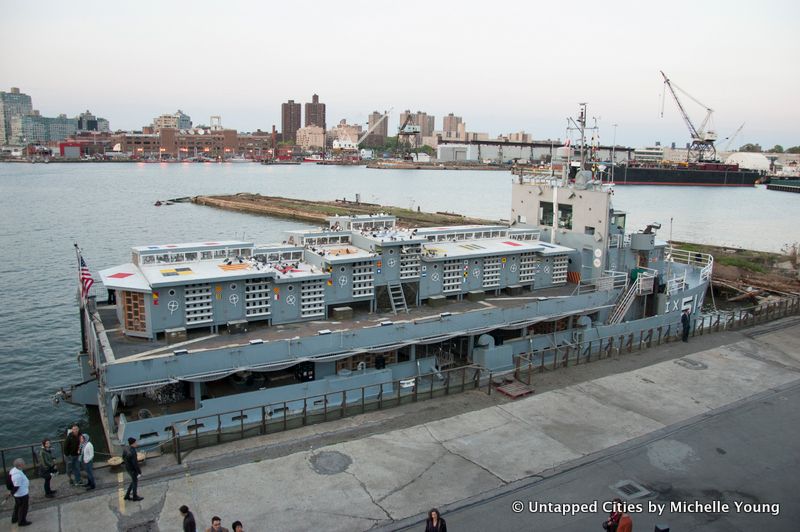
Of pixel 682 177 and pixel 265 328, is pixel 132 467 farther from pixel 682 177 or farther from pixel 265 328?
pixel 682 177

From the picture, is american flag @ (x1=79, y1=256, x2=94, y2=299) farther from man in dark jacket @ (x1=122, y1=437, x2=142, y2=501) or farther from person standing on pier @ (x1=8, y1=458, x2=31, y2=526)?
person standing on pier @ (x1=8, y1=458, x2=31, y2=526)

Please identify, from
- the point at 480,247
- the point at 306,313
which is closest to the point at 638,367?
the point at 480,247

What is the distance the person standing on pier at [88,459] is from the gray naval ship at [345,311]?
107 inches

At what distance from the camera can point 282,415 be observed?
18797 millimetres

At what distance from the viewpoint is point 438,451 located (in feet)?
51.3

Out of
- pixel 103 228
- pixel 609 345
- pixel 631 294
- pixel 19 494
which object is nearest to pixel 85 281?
pixel 19 494

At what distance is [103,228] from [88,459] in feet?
235

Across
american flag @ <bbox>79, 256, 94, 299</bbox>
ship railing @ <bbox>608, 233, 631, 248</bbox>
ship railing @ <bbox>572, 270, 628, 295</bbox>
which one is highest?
ship railing @ <bbox>608, 233, 631, 248</bbox>

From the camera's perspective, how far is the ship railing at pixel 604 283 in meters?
28.5

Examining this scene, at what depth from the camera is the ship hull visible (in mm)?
173000

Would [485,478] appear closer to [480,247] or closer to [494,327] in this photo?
[494,327]

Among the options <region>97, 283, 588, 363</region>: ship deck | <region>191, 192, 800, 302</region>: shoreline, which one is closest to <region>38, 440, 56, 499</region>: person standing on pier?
<region>97, 283, 588, 363</region>: ship deck

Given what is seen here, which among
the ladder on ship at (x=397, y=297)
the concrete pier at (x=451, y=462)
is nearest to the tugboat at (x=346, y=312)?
the ladder on ship at (x=397, y=297)

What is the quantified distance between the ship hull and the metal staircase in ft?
493
